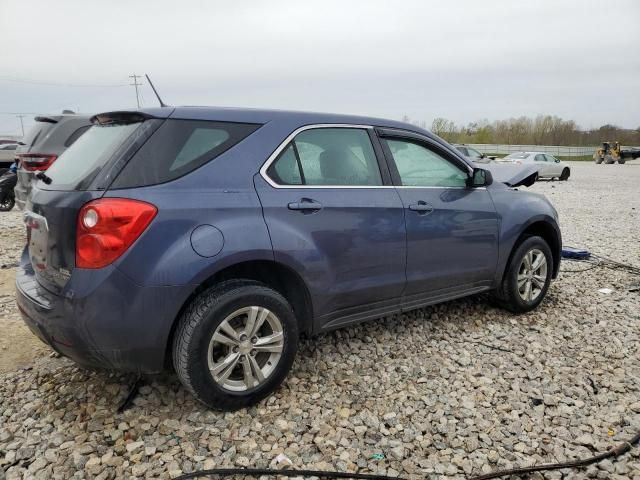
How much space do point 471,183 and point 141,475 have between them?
9.90 ft

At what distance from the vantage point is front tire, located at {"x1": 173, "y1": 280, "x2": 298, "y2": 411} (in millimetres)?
2582

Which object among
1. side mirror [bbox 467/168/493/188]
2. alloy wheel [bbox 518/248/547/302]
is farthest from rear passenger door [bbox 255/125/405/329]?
alloy wheel [bbox 518/248/547/302]

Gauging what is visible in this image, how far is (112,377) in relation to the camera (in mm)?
3164

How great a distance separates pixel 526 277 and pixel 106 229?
3500 mm

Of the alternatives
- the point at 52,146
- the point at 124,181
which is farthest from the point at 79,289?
the point at 52,146

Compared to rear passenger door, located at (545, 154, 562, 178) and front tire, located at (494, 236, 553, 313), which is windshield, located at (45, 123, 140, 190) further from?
rear passenger door, located at (545, 154, 562, 178)

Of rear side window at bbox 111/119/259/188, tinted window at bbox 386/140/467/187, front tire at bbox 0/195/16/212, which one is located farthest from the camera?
front tire at bbox 0/195/16/212

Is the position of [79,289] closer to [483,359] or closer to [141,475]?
[141,475]

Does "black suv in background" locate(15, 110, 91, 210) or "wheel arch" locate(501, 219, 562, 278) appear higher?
→ "black suv in background" locate(15, 110, 91, 210)

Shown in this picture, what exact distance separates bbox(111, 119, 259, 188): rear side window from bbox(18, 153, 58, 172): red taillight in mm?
4653

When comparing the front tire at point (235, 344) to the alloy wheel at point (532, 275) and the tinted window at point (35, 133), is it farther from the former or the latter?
the tinted window at point (35, 133)

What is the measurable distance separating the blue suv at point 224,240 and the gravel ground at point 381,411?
0.32 m

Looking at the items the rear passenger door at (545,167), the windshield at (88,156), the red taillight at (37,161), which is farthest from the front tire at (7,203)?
the rear passenger door at (545,167)

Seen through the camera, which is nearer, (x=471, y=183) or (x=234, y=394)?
(x=234, y=394)
